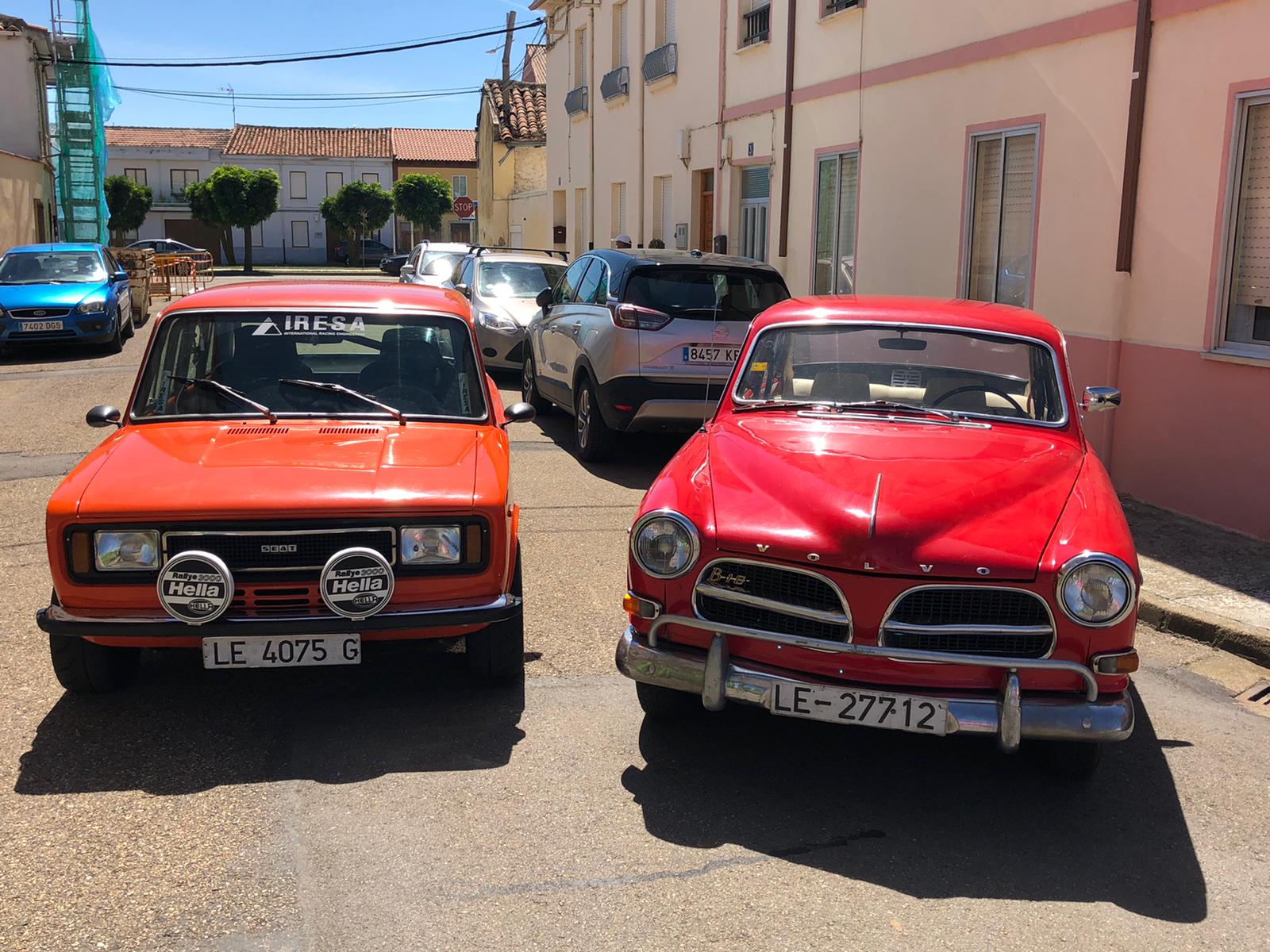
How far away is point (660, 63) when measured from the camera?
1977 centimetres

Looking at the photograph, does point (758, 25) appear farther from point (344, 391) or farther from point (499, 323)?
point (344, 391)

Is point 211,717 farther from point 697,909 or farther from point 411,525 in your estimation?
point 697,909

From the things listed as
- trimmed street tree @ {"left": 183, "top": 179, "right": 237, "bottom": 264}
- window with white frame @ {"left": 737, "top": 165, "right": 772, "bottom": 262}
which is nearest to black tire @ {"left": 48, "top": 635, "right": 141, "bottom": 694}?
window with white frame @ {"left": 737, "top": 165, "right": 772, "bottom": 262}

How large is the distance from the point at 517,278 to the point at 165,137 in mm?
69524

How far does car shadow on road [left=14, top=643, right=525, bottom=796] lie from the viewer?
4320 mm

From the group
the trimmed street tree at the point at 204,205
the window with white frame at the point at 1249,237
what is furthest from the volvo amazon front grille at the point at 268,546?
the trimmed street tree at the point at 204,205

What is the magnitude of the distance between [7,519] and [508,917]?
616 cm

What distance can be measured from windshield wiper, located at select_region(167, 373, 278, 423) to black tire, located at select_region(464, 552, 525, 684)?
1409 mm

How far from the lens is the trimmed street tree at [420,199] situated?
65125mm

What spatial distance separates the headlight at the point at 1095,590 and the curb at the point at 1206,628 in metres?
2.28

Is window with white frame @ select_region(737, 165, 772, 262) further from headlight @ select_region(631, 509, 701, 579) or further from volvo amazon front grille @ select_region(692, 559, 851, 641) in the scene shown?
volvo amazon front grille @ select_region(692, 559, 851, 641)

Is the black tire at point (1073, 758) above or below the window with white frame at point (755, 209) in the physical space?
below

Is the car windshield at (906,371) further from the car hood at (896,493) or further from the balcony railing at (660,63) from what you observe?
the balcony railing at (660,63)

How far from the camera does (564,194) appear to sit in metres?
28.7
